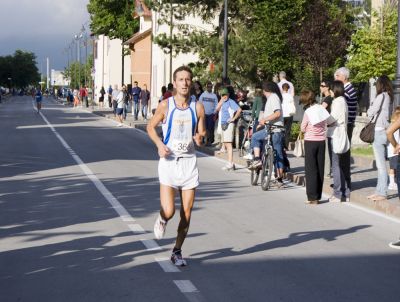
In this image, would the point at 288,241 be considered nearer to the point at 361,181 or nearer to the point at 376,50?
the point at 361,181

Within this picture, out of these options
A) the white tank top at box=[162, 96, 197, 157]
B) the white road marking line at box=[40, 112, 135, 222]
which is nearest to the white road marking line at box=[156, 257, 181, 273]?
the white tank top at box=[162, 96, 197, 157]

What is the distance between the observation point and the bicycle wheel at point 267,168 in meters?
15.6

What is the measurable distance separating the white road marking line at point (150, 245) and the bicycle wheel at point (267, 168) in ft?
19.5

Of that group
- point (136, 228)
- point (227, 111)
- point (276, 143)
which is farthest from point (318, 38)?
point (136, 228)

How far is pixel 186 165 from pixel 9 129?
30574mm

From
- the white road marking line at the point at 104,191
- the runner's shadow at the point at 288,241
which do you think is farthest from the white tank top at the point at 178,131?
the white road marking line at the point at 104,191

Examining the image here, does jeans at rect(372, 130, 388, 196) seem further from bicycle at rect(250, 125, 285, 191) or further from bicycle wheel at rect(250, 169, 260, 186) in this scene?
bicycle wheel at rect(250, 169, 260, 186)

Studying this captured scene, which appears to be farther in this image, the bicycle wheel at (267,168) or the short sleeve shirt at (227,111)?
the short sleeve shirt at (227,111)

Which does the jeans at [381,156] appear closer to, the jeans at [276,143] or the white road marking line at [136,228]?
the jeans at [276,143]

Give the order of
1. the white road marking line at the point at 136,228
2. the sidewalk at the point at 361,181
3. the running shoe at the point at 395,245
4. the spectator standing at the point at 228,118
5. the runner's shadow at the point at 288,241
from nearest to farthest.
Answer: the runner's shadow at the point at 288,241, the running shoe at the point at 395,245, the white road marking line at the point at 136,228, the sidewalk at the point at 361,181, the spectator standing at the point at 228,118

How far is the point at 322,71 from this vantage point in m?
40.8

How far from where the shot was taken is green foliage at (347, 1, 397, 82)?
39906 millimetres

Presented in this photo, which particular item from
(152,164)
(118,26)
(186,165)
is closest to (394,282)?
(186,165)

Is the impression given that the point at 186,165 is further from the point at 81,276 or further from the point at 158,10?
the point at 158,10
